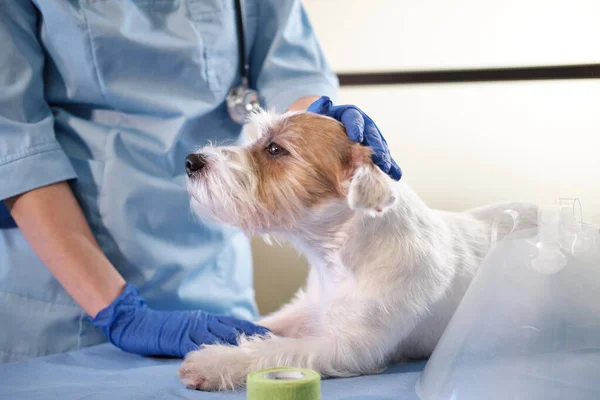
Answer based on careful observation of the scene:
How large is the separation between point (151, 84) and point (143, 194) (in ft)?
0.74

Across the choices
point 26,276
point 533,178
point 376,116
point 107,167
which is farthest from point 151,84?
point 533,178

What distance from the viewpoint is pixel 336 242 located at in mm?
1093

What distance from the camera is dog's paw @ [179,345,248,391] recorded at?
0.95m

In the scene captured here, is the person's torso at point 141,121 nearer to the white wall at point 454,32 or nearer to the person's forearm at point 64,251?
the person's forearm at point 64,251

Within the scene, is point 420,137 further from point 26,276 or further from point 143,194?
point 26,276

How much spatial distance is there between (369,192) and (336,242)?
0.55ft

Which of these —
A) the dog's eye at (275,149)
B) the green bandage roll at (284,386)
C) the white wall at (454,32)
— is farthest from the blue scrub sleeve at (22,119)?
the white wall at (454,32)

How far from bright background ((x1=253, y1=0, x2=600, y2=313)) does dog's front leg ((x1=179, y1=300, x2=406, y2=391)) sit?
654mm

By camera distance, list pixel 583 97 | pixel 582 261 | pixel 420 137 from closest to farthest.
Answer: pixel 582 261 → pixel 583 97 → pixel 420 137

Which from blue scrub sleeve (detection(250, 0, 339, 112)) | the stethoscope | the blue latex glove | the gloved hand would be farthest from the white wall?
the gloved hand

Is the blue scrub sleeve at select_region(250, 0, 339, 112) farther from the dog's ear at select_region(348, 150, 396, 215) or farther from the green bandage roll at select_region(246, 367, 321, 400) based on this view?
the green bandage roll at select_region(246, 367, 321, 400)

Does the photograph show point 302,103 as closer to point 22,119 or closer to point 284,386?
point 22,119

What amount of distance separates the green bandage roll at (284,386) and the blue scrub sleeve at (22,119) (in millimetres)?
678

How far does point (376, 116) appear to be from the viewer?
1.67 metres
